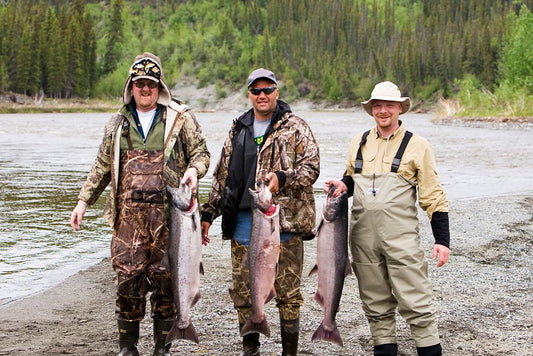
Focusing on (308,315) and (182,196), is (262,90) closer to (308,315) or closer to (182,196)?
(182,196)

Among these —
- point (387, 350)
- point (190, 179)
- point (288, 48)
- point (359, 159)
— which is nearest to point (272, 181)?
point (190, 179)

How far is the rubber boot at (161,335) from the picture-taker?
4.90m

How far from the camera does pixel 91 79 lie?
123312 millimetres

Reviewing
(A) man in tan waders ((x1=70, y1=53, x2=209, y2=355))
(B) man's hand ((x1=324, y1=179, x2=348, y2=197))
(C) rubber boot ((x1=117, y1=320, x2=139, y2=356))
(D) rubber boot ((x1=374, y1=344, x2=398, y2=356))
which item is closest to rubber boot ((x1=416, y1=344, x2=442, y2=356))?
(D) rubber boot ((x1=374, y1=344, x2=398, y2=356))

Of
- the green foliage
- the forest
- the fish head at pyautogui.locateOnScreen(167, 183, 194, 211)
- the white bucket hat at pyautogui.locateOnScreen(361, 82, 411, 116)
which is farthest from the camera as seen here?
the forest

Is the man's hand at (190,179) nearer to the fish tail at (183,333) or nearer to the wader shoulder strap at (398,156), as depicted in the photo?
the fish tail at (183,333)

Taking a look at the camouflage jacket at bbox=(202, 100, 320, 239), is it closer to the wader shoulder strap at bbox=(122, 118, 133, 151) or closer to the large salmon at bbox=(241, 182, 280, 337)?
the large salmon at bbox=(241, 182, 280, 337)

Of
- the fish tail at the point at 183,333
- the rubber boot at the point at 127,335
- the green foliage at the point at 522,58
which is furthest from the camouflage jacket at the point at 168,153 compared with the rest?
the green foliage at the point at 522,58

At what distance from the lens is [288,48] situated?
558 ft

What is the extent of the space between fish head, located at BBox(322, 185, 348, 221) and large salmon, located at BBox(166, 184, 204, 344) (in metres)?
0.90

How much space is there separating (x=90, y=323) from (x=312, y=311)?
212cm

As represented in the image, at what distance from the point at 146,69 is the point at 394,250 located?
7.12 feet

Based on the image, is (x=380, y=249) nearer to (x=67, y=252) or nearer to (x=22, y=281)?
(x=22, y=281)

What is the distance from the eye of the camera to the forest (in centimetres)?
11238
